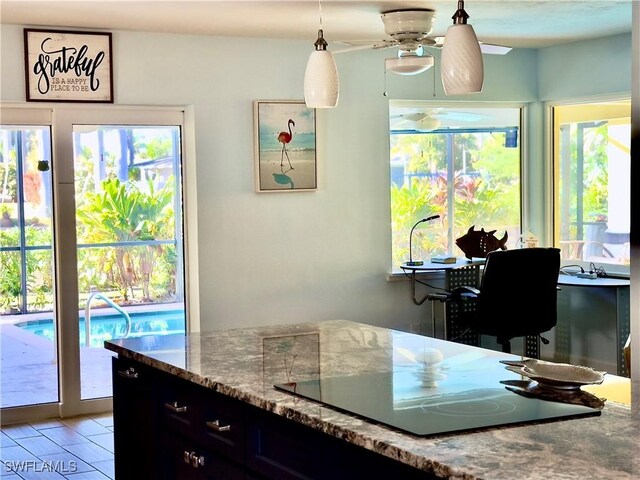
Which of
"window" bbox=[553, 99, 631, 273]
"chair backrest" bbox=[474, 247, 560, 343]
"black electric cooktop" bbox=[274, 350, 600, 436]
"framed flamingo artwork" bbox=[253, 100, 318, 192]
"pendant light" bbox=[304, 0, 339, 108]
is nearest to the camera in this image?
"black electric cooktop" bbox=[274, 350, 600, 436]

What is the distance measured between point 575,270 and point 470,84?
4702mm

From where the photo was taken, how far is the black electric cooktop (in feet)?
6.79

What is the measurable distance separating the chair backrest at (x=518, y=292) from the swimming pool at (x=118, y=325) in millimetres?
2070

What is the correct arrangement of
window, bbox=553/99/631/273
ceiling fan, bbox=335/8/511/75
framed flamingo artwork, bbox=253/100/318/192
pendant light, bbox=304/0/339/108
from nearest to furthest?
pendant light, bbox=304/0/339/108
ceiling fan, bbox=335/8/511/75
framed flamingo artwork, bbox=253/100/318/192
window, bbox=553/99/631/273

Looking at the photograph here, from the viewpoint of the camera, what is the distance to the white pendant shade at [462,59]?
257cm

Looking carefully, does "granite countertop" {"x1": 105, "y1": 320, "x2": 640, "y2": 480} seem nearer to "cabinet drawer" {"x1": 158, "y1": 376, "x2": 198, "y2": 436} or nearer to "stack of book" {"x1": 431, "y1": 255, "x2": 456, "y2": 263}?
"cabinet drawer" {"x1": 158, "y1": 376, "x2": 198, "y2": 436}

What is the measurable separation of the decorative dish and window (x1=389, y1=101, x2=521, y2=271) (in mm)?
4379

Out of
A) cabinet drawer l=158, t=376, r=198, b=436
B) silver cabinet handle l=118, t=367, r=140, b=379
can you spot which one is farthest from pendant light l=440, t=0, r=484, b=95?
silver cabinet handle l=118, t=367, r=140, b=379

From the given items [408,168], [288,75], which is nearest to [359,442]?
[288,75]

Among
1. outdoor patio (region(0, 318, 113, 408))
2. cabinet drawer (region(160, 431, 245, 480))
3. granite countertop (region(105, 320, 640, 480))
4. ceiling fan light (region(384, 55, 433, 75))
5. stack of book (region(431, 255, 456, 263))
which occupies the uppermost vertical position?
ceiling fan light (region(384, 55, 433, 75))

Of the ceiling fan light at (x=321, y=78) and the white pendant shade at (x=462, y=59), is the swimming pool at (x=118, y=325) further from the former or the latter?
the white pendant shade at (x=462, y=59)

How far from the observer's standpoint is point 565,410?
84.7 inches

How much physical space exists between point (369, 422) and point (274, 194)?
4384 millimetres

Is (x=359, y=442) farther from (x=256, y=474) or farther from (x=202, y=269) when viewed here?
(x=202, y=269)
